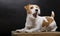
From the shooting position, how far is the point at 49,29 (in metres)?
0.98

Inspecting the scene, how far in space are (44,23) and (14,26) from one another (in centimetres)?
42

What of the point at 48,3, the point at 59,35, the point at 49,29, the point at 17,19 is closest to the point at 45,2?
the point at 48,3

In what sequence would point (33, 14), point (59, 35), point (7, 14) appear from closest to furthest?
point (59, 35) → point (33, 14) → point (7, 14)

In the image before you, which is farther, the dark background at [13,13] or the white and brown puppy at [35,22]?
the dark background at [13,13]

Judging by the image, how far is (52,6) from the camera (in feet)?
4.41

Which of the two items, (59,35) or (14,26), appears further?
(14,26)

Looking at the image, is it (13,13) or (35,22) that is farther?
(13,13)

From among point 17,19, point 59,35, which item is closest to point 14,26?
point 17,19

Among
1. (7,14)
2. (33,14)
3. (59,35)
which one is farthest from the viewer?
(7,14)

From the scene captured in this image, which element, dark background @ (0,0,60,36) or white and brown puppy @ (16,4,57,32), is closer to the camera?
white and brown puppy @ (16,4,57,32)

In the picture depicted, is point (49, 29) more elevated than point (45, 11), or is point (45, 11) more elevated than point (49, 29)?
point (45, 11)

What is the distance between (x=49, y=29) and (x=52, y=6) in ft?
1.39

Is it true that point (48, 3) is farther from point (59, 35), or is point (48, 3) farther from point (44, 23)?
point (59, 35)

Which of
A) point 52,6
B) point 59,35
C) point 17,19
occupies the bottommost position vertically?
point 59,35
